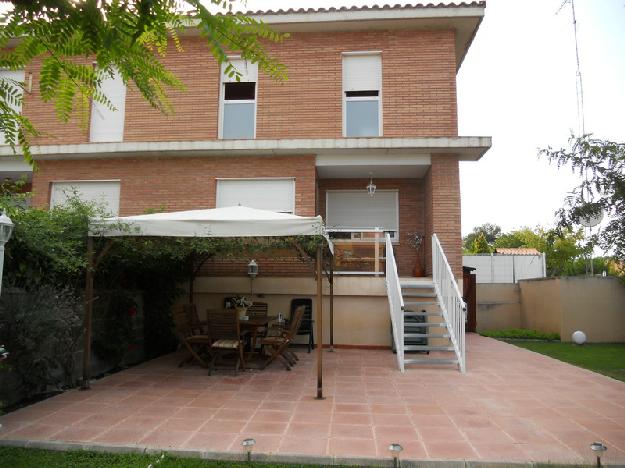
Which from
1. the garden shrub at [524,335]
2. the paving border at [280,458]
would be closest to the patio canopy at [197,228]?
the paving border at [280,458]

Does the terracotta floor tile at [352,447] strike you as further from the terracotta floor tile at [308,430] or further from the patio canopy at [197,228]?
the patio canopy at [197,228]

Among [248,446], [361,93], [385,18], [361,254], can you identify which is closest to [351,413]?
[248,446]

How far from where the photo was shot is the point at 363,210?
11.0 metres

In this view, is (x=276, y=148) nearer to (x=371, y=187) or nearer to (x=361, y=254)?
(x=371, y=187)

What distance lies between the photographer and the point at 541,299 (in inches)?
507

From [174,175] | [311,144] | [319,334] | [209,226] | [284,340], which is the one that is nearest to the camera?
[319,334]

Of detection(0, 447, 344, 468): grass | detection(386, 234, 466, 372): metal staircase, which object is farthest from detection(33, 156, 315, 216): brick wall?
detection(0, 447, 344, 468): grass

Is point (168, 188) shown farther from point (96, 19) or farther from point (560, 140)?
point (96, 19)

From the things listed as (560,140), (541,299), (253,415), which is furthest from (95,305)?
(541,299)

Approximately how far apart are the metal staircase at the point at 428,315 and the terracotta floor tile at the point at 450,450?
3.14m

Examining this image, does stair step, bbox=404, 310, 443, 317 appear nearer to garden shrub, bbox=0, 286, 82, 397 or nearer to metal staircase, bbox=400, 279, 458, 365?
metal staircase, bbox=400, 279, 458, 365

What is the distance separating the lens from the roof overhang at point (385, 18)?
9734 millimetres

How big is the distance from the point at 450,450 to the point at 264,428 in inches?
67.4

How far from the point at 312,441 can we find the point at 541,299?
11.0 m
